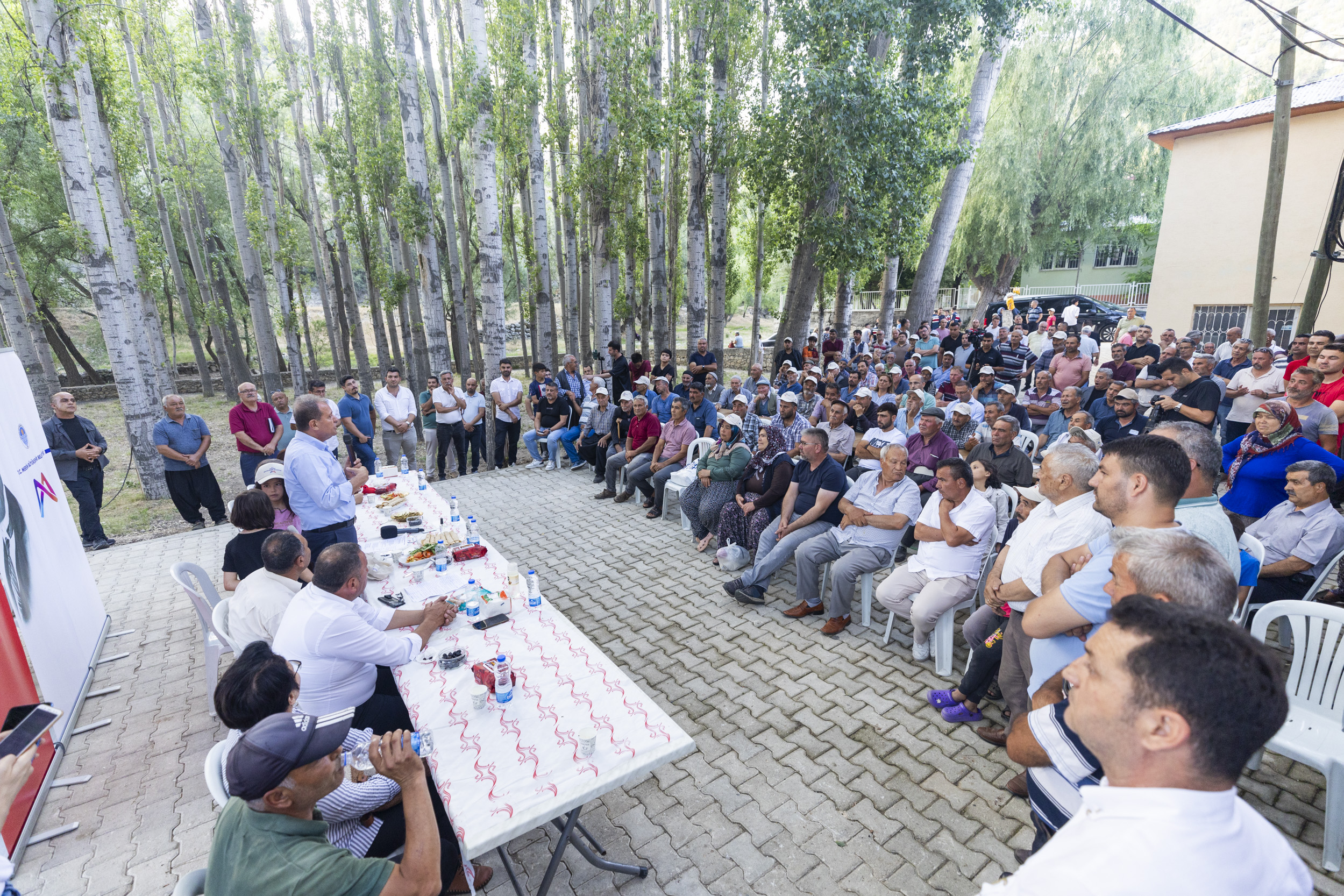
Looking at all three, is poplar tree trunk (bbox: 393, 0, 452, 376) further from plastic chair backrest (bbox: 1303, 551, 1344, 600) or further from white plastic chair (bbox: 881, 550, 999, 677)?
plastic chair backrest (bbox: 1303, 551, 1344, 600)

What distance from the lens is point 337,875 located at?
1617 millimetres

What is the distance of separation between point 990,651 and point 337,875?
3.46 m

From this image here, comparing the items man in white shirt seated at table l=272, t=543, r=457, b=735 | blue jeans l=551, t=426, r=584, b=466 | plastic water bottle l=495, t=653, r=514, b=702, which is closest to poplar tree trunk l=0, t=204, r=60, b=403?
blue jeans l=551, t=426, r=584, b=466

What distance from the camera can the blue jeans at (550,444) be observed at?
9.48 metres

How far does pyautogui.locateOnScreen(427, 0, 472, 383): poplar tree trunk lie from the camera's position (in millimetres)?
12898

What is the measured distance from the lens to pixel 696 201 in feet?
36.9

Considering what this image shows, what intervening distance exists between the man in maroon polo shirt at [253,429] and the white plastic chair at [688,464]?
4697 mm

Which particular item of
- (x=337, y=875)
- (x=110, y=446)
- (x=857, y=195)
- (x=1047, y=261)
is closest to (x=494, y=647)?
(x=337, y=875)

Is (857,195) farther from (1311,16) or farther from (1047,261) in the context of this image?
(1047,261)

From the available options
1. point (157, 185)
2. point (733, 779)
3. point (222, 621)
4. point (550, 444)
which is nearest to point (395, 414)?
point (550, 444)

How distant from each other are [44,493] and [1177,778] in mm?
6396

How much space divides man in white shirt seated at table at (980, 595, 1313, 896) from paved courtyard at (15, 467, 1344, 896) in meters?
1.84

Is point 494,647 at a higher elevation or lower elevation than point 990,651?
higher

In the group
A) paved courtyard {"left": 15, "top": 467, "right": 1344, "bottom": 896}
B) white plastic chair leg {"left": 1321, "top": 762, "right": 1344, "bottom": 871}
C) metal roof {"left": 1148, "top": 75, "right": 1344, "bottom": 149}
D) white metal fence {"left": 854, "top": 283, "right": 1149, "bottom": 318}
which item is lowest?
paved courtyard {"left": 15, "top": 467, "right": 1344, "bottom": 896}
